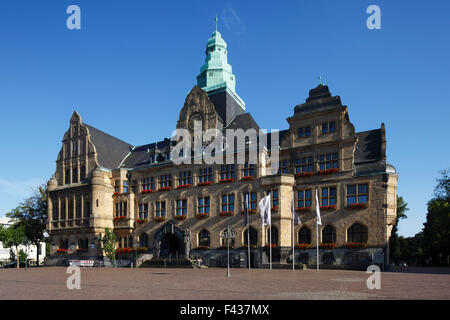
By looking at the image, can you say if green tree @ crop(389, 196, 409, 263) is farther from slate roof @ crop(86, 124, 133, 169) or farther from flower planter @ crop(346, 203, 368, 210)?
slate roof @ crop(86, 124, 133, 169)

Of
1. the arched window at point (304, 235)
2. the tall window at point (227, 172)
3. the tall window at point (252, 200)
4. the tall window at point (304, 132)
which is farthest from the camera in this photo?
the tall window at point (227, 172)

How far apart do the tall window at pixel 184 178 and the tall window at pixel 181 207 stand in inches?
83.8

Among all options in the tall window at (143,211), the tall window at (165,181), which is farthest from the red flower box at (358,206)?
the tall window at (143,211)

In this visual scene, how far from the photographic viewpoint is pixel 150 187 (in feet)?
167

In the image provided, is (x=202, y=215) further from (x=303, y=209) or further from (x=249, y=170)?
(x=303, y=209)

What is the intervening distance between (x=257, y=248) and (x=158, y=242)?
1328 centimetres

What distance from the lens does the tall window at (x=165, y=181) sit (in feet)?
161

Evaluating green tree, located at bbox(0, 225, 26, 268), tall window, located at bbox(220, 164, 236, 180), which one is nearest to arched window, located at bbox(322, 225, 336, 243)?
tall window, located at bbox(220, 164, 236, 180)

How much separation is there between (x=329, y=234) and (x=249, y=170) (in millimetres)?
10881

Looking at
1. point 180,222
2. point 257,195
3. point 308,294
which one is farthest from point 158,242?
point 308,294

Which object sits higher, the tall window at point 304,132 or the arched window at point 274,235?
the tall window at point 304,132

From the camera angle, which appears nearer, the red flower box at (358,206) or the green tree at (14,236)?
the red flower box at (358,206)

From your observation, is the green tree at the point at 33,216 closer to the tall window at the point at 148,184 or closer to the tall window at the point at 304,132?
the tall window at the point at 148,184
